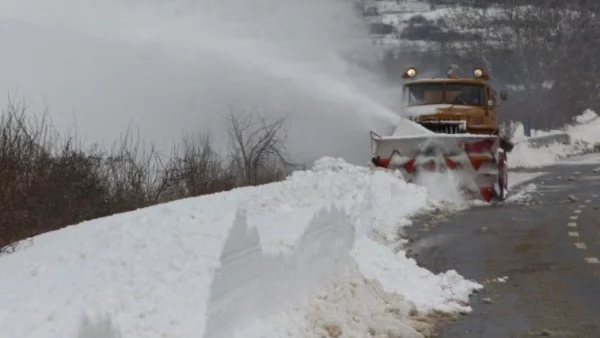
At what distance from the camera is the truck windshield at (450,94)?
67.2ft

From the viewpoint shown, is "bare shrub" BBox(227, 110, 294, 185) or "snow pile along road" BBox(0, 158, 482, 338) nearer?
"snow pile along road" BBox(0, 158, 482, 338)

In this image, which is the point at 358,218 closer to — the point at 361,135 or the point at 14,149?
the point at 14,149

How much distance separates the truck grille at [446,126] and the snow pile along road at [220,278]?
32.0 ft

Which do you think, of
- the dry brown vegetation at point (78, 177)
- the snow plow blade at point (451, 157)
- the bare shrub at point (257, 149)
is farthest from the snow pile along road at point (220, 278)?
the snow plow blade at point (451, 157)

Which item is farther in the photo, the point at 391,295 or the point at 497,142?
the point at 497,142

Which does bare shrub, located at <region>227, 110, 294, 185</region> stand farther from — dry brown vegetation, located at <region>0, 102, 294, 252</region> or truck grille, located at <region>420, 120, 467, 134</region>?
truck grille, located at <region>420, 120, 467, 134</region>

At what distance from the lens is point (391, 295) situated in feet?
27.6

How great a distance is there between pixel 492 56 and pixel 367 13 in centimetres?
934

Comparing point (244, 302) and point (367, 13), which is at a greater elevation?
point (367, 13)

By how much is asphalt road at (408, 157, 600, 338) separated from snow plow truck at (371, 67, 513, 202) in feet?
2.80

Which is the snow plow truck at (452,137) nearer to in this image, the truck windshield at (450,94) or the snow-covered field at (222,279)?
the truck windshield at (450,94)

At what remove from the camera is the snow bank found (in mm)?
34312

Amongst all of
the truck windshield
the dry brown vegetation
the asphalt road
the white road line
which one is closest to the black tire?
the asphalt road

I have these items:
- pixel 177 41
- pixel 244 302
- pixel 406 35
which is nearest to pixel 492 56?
pixel 406 35
